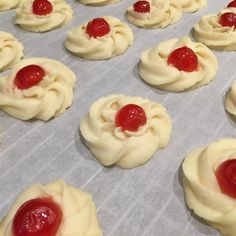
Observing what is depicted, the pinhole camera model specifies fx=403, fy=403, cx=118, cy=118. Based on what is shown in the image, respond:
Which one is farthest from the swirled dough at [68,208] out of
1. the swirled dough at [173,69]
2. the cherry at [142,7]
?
the cherry at [142,7]

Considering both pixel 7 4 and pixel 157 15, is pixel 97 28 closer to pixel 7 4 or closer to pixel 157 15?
pixel 157 15

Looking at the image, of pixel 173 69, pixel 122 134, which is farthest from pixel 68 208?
pixel 173 69

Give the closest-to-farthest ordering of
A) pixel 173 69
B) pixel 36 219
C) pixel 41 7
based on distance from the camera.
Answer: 1. pixel 36 219
2. pixel 173 69
3. pixel 41 7

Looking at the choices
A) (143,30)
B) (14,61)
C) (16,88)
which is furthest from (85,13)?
(16,88)

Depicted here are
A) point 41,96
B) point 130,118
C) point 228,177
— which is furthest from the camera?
point 41,96

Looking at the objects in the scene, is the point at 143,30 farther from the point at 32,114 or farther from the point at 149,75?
the point at 32,114

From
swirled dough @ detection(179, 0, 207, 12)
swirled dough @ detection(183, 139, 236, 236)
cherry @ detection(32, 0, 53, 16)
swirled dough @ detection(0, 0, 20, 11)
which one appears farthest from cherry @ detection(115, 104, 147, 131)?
swirled dough @ detection(0, 0, 20, 11)
